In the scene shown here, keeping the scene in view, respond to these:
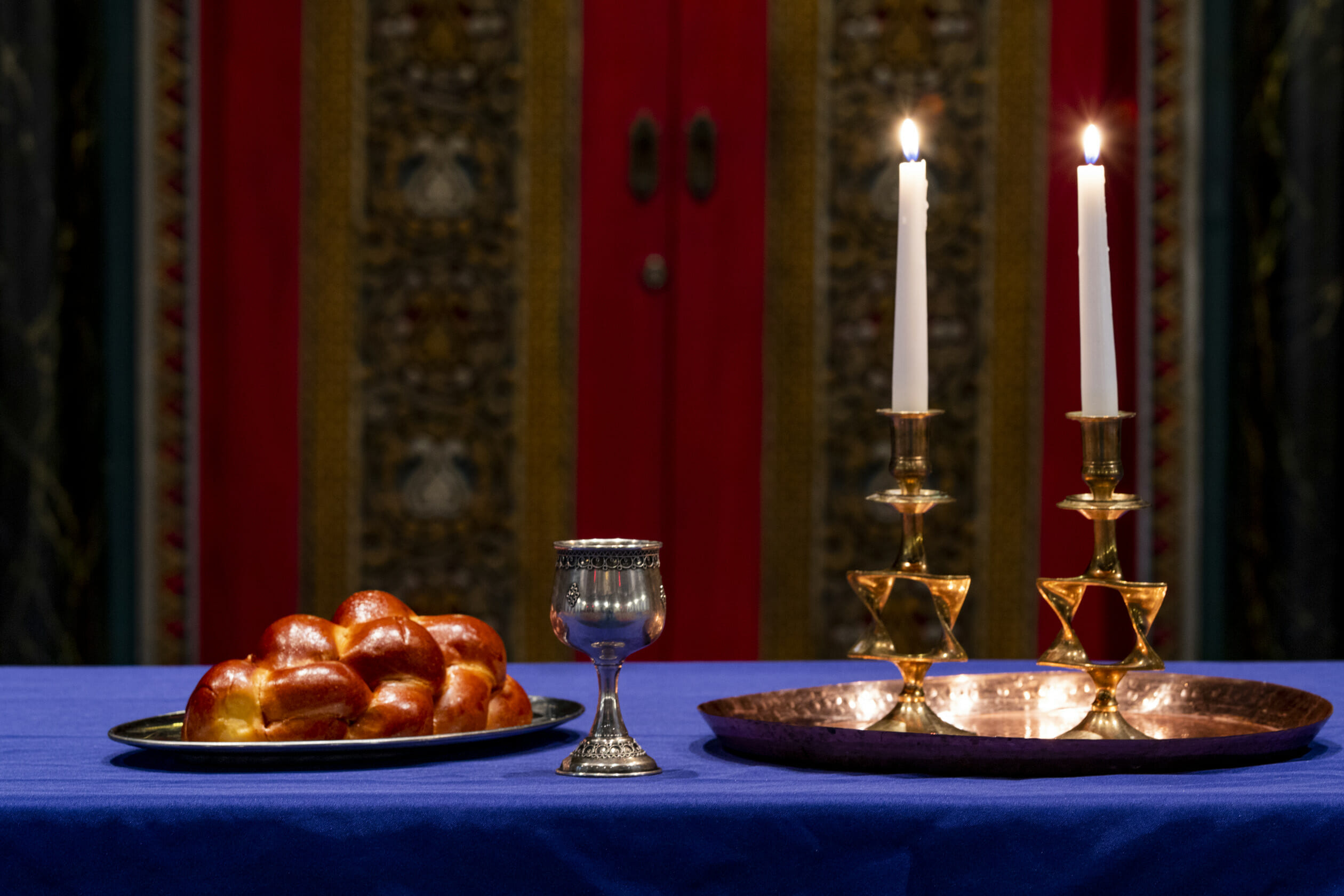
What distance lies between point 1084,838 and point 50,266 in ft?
8.05

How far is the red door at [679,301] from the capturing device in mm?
2801

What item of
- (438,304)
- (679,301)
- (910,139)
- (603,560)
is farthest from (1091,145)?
(438,304)

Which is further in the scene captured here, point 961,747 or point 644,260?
point 644,260

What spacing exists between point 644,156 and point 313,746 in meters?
2.15

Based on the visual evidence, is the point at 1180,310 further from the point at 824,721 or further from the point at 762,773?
the point at 762,773

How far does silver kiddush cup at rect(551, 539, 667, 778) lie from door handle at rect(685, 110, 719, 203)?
2.07 m

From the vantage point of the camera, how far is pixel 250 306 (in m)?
2.82

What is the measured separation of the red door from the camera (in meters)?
2.80

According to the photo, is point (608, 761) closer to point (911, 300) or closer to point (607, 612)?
point (607, 612)

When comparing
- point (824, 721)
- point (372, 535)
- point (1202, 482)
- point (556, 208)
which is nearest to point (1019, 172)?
point (1202, 482)

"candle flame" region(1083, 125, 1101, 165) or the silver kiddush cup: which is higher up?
"candle flame" region(1083, 125, 1101, 165)

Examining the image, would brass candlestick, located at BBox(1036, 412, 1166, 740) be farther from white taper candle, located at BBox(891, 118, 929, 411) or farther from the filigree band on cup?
the filigree band on cup

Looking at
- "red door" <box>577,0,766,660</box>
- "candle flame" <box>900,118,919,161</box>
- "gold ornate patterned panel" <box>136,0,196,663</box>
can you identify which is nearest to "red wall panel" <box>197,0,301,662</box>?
"gold ornate patterned panel" <box>136,0,196,663</box>

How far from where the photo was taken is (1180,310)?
2.79m
